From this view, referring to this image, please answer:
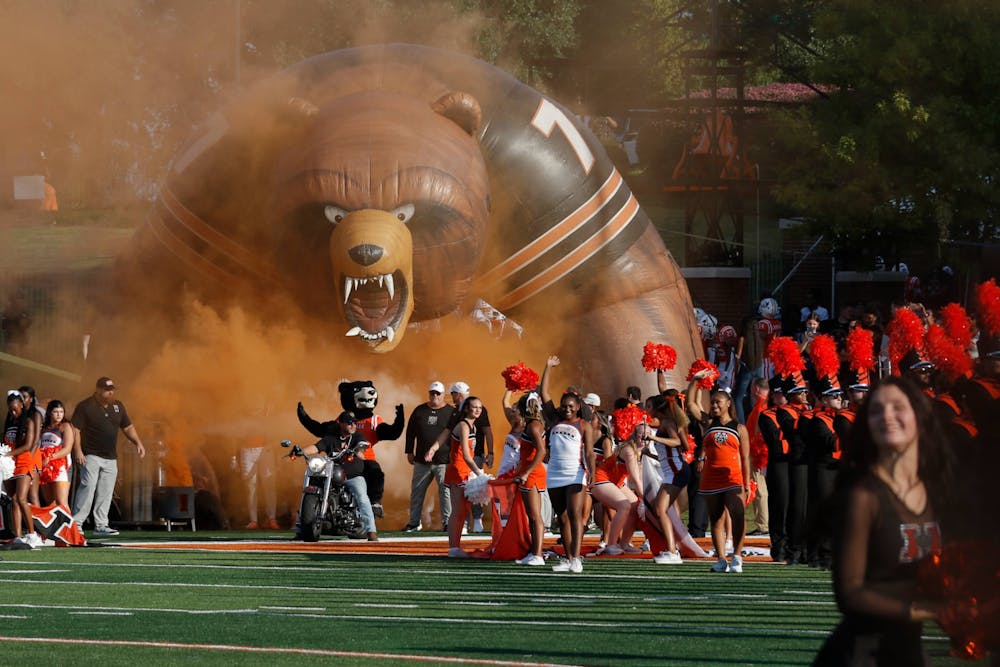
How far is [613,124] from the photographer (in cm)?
3559

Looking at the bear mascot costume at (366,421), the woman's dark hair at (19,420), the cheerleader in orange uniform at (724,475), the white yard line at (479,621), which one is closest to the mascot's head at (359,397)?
the bear mascot costume at (366,421)

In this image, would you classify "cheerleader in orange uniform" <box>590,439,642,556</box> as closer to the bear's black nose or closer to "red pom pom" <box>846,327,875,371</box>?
"red pom pom" <box>846,327,875,371</box>

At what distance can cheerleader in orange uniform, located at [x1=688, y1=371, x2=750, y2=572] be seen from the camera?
1185cm

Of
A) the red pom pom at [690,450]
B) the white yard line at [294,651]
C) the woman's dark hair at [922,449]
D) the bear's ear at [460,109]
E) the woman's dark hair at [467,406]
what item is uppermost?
the bear's ear at [460,109]

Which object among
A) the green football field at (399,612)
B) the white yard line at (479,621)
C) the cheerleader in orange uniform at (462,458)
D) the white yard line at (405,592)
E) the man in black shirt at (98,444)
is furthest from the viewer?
the man in black shirt at (98,444)

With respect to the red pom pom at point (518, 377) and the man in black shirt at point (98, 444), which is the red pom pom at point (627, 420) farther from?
the man in black shirt at point (98, 444)

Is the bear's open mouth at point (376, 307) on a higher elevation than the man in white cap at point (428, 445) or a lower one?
higher

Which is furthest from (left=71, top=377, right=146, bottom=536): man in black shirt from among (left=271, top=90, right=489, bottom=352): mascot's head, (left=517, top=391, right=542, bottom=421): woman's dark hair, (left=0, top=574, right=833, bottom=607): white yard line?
(left=0, top=574, right=833, bottom=607): white yard line

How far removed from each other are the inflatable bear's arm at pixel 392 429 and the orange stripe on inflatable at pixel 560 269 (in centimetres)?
224

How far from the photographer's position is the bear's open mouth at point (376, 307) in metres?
A: 15.4

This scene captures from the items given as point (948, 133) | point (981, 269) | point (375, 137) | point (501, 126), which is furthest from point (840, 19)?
point (375, 137)

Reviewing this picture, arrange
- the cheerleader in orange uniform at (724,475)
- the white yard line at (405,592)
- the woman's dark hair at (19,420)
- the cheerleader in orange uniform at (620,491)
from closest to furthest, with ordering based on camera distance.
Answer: the white yard line at (405,592)
the cheerleader in orange uniform at (724,475)
the cheerleader in orange uniform at (620,491)
the woman's dark hair at (19,420)

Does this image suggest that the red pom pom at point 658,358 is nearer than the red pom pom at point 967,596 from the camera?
No

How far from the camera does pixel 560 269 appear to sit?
17141mm
